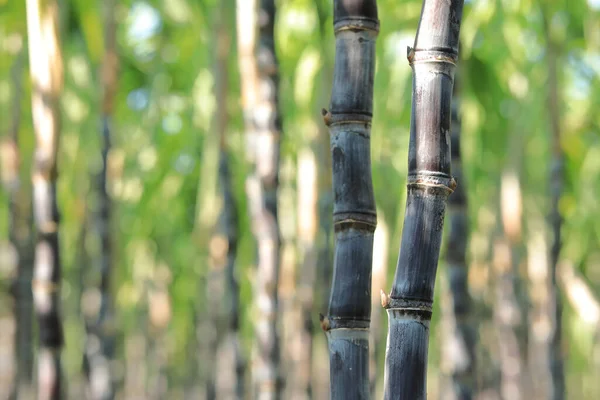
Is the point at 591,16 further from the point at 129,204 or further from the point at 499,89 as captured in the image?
the point at 129,204

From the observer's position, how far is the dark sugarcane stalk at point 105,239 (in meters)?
9.64

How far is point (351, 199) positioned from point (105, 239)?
7482mm

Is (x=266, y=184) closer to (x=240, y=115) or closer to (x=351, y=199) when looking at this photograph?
(x=351, y=199)

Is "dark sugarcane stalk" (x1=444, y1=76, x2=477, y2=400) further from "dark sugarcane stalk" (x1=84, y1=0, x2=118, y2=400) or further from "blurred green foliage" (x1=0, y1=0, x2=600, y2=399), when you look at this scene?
"dark sugarcane stalk" (x1=84, y1=0, x2=118, y2=400)

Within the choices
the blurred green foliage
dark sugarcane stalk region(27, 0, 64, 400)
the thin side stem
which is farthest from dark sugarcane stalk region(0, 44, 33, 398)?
dark sugarcane stalk region(27, 0, 64, 400)

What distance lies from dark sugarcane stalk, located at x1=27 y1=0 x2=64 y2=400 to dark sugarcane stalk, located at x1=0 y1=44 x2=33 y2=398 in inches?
195

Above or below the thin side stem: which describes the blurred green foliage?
above

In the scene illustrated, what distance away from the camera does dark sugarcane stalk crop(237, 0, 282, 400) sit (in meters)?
6.81

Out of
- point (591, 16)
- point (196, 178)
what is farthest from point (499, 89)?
point (196, 178)

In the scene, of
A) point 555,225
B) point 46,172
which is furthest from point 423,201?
point 555,225

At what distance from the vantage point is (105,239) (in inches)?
395

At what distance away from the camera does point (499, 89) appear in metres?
12.4

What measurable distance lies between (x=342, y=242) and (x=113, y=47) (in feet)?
26.4

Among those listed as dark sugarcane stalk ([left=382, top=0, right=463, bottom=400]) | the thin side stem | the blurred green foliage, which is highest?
the blurred green foliage
